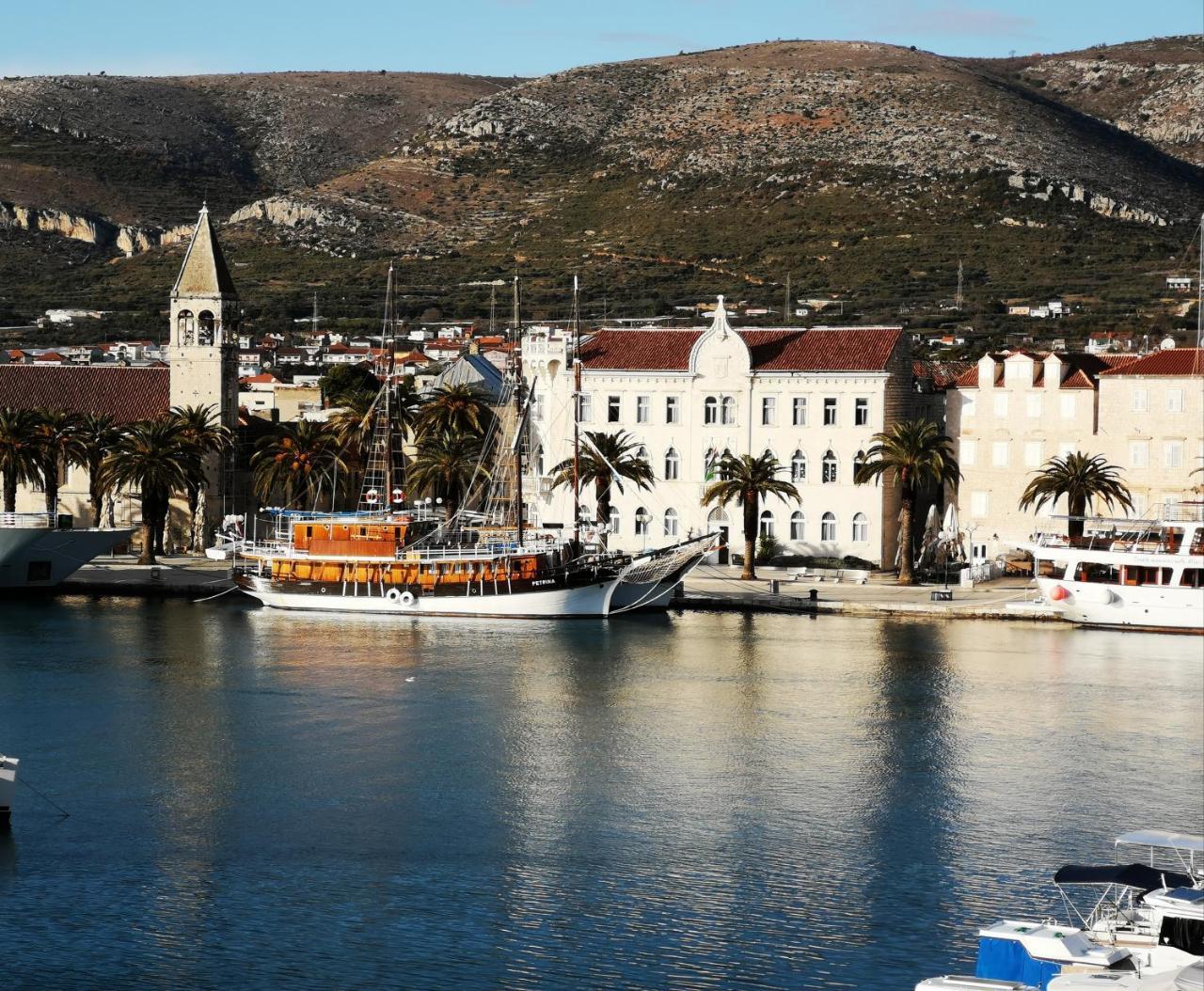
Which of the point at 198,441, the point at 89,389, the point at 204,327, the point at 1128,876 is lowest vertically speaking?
the point at 1128,876

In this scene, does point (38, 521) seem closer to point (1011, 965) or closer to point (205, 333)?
point (205, 333)

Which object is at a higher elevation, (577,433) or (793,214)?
(793,214)

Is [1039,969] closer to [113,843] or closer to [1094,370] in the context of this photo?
[113,843]

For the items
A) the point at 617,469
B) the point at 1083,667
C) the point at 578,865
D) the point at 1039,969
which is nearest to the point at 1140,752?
the point at 1083,667

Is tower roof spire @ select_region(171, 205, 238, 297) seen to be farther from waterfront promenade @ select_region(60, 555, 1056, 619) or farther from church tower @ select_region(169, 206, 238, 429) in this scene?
waterfront promenade @ select_region(60, 555, 1056, 619)

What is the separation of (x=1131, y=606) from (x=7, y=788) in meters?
47.1

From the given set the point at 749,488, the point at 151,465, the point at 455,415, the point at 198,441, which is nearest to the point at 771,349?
the point at 749,488

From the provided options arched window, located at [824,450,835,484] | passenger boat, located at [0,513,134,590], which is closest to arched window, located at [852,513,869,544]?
arched window, located at [824,450,835,484]

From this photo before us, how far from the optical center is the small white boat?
146 feet

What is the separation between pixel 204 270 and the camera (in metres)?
101

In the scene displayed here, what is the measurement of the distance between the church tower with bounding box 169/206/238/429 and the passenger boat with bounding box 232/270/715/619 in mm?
11820

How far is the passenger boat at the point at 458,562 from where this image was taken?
80.7 m

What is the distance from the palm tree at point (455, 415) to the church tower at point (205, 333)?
35.8 ft

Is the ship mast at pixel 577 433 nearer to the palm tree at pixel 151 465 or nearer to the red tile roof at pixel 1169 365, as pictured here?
the palm tree at pixel 151 465
